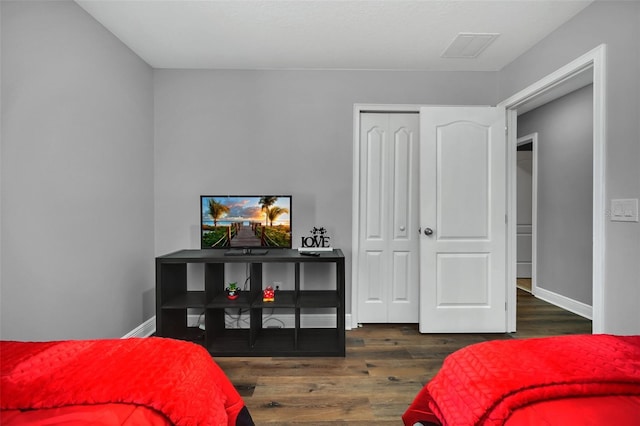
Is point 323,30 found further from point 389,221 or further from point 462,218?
point 462,218

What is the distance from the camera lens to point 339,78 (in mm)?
3150

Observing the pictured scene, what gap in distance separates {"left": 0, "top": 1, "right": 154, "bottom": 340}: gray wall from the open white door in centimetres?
257

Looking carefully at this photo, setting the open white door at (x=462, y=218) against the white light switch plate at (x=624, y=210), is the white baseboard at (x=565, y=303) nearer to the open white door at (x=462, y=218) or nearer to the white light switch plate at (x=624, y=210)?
the open white door at (x=462, y=218)

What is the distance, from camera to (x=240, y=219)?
2789 millimetres

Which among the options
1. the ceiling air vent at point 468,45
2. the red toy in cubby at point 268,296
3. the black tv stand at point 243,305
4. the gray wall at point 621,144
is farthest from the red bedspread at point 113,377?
the ceiling air vent at point 468,45

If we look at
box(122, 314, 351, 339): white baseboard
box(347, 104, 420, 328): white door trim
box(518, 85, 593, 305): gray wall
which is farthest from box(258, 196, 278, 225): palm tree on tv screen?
box(518, 85, 593, 305): gray wall

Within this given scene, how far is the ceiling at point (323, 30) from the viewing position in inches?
85.3

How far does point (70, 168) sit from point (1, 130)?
0.47 metres

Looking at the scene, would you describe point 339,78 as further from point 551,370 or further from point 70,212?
point 551,370

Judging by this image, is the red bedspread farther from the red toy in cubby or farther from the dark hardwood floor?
the red toy in cubby

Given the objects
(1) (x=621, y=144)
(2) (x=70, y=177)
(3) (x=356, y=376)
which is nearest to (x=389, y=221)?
(3) (x=356, y=376)

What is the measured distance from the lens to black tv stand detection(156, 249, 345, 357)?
2.61 m

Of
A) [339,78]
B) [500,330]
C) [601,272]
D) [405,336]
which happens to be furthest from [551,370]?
[339,78]

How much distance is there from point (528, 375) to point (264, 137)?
276cm
